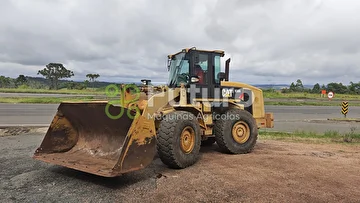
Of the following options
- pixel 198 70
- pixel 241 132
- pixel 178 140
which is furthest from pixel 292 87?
pixel 178 140

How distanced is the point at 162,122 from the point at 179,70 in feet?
6.78

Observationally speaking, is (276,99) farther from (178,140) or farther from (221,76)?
(178,140)

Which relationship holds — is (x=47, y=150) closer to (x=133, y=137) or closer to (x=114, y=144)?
(x=114, y=144)

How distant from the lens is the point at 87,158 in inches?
231

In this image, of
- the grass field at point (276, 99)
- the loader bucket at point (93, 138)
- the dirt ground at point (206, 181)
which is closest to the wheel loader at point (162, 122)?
the loader bucket at point (93, 138)

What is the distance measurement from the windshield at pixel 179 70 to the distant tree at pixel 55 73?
66.1 metres

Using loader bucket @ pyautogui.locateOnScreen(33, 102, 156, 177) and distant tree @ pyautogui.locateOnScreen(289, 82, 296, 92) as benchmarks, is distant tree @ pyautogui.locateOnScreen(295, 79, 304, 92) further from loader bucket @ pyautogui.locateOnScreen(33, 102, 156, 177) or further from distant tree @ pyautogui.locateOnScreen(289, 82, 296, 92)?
loader bucket @ pyautogui.locateOnScreen(33, 102, 156, 177)

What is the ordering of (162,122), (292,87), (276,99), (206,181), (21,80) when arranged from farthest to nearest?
(21,80) < (292,87) < (276,99) < (162,122) < (206,181)

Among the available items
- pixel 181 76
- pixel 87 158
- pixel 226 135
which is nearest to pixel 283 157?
pixel 226 135

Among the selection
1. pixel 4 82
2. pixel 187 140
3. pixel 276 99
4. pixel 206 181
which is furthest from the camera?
pixel 4 82

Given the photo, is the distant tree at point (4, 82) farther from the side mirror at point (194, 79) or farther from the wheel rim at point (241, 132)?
the wheel rim at point (241, 132)

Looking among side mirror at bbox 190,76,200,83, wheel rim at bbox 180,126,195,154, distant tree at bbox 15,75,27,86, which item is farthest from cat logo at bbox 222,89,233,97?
distant tree at bbox 15,75,27,86

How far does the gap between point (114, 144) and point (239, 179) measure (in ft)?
8.77

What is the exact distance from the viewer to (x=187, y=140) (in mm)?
6121
